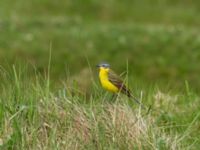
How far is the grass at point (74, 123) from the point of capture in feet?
21.3

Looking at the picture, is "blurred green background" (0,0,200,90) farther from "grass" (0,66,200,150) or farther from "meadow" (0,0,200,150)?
"grass" (0,66,200,150)

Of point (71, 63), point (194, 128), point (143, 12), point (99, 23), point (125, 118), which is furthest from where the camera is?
point (143, 12)

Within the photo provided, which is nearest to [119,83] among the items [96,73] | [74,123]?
[74,123]

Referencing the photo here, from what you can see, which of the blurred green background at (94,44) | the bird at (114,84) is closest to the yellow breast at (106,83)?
the bird at (114,84)

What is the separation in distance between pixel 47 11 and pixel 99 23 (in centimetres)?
159

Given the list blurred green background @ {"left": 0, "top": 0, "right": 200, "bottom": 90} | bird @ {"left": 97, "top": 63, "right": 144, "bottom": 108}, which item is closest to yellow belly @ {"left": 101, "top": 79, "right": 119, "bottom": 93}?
bird @ {"left": 97, "top": 63, "right": 144, "bottom": 108}

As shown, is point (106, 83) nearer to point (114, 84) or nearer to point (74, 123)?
point (114, 84)

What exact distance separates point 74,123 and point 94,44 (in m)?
9.02

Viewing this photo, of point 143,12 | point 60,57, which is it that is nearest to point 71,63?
point 60,57

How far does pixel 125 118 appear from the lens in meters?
6.73

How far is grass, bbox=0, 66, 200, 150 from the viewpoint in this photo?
256 inches

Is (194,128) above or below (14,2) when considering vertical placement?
below

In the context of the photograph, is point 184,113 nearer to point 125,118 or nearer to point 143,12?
point 125,118

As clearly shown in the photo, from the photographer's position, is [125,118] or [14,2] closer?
[125,118]
